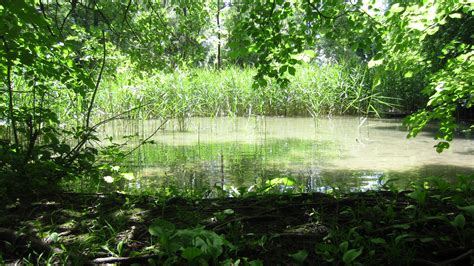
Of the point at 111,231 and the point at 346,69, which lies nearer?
the point at 111,231

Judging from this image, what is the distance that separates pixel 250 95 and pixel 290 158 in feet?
15.6

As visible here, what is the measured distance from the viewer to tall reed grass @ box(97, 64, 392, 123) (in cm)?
815

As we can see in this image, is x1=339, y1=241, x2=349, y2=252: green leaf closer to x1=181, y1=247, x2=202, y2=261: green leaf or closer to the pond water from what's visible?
x1=181, y1=247, x2=202, y2=261: green leaf

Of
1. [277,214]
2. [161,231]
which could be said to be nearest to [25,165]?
[161,231]

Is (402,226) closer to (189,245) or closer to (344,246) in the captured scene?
(344,246)

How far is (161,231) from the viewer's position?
1249 millimetres

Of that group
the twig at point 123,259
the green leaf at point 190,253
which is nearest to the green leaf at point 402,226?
the green leaf at point 190,253

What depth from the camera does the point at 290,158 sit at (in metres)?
4.92

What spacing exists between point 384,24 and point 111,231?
2.61 meters

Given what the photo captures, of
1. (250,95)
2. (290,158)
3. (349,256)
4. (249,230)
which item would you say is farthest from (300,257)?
(250,95)

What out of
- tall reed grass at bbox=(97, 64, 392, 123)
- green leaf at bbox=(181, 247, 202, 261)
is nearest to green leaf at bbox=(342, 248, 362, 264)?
green leaf at bbox=(181, 247, 202, 261)

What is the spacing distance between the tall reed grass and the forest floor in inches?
247

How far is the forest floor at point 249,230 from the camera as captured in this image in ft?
3.96

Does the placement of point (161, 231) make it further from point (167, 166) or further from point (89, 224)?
point (167, 166)
